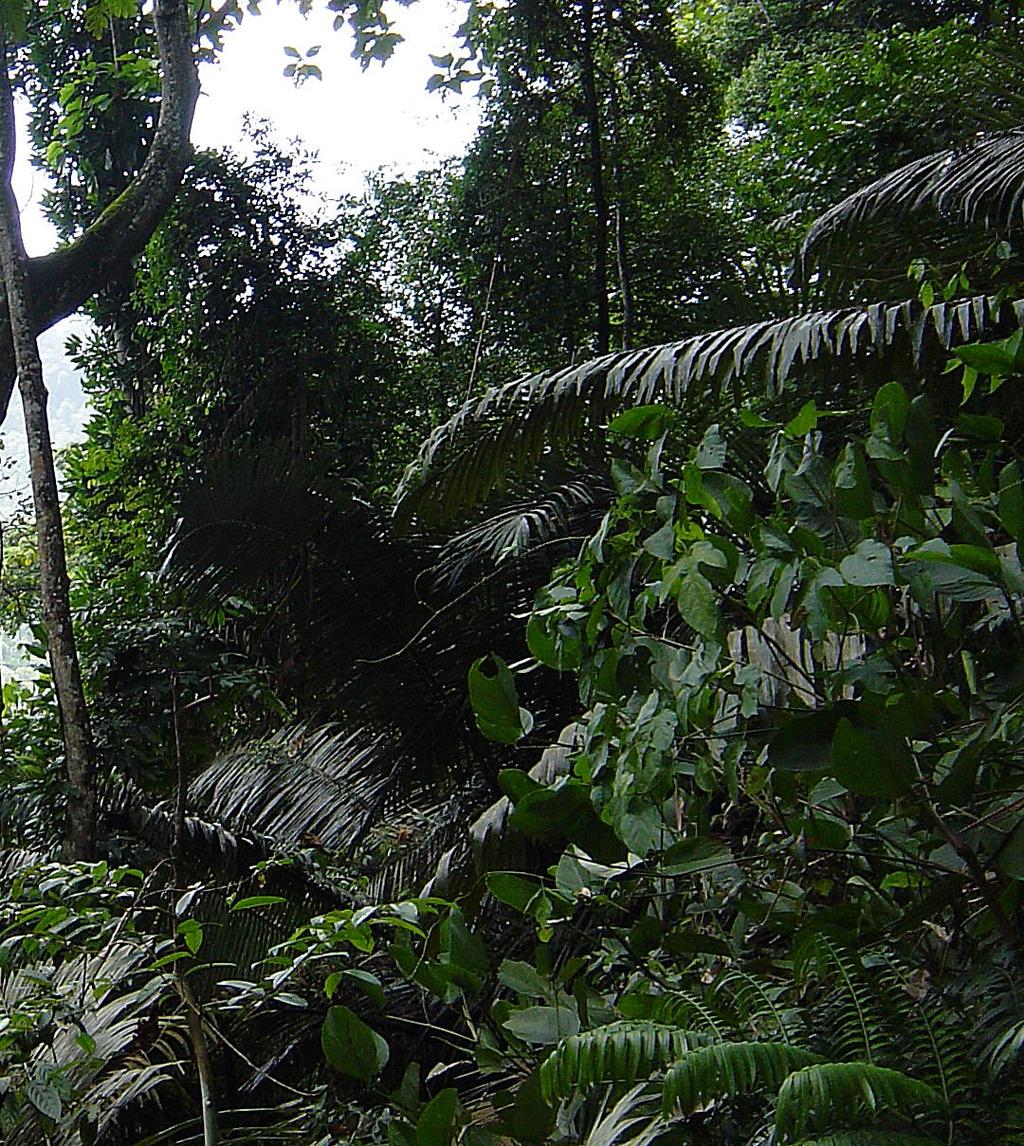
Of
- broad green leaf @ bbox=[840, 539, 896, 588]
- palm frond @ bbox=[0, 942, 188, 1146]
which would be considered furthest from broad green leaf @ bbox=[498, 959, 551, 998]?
palm frond @ bbox=[0, 942, 188, 1146]

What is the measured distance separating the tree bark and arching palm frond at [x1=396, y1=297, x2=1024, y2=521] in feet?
8.56

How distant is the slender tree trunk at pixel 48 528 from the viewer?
377 centimetres

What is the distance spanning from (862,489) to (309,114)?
289 inches

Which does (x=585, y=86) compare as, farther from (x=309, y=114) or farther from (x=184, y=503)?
(x=184, y=503)

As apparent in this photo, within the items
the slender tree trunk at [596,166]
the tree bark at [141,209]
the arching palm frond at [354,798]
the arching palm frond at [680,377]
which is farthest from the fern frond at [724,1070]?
the slender tree trunk at [596,166]

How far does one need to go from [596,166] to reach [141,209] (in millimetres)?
2280

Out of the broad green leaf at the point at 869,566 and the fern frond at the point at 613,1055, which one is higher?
the broad green leaf at the point at 869,566

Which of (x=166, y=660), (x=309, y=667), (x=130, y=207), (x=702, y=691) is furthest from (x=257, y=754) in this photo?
(x=130, y=207)

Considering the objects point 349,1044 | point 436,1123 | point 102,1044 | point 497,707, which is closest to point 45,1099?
point 102,1044

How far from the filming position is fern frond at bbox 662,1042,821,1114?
72 cm

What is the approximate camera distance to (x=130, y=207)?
5312 millimetres

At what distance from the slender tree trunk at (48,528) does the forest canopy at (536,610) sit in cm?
2

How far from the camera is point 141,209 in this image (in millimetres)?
5289

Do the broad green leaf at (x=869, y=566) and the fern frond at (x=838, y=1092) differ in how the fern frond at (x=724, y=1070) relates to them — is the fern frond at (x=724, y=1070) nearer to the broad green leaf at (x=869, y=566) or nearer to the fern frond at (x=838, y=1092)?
the fern frond at (x=838, y=1092)
